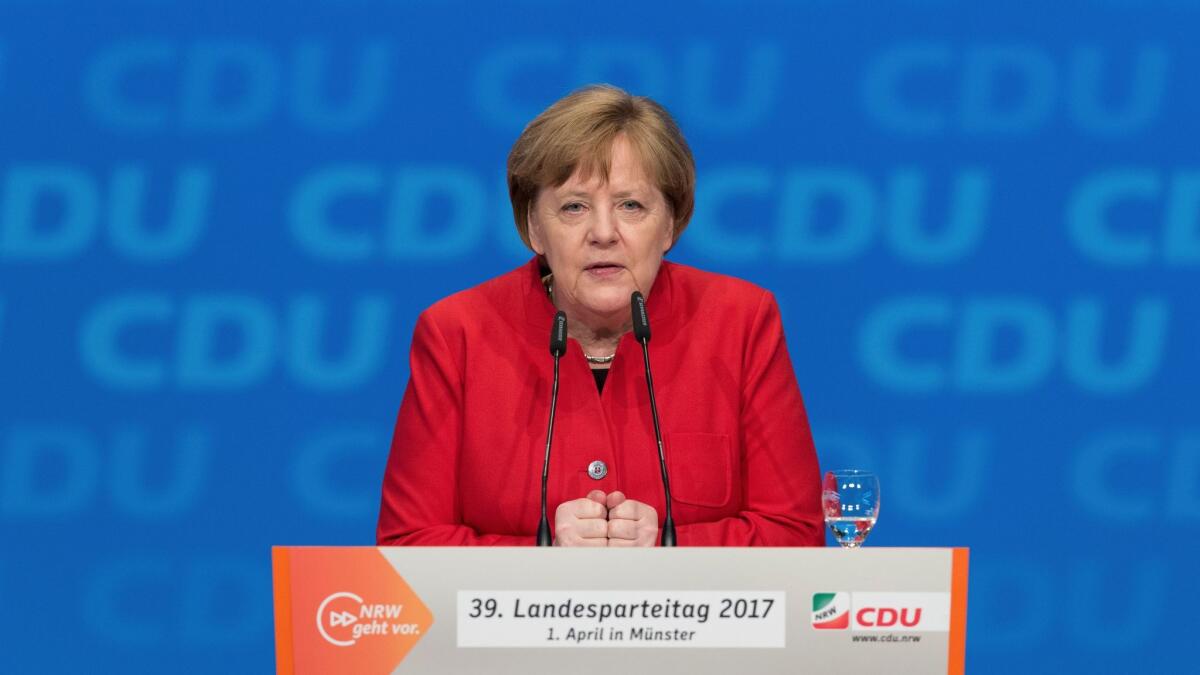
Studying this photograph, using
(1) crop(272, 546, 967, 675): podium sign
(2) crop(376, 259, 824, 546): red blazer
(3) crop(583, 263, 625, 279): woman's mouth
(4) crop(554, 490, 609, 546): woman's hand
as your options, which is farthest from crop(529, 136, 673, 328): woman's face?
(1) crop(272, 546, 967, 675): podium sign

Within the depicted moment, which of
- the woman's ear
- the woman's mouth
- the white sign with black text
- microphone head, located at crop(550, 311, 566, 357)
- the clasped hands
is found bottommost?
the white sign with black text

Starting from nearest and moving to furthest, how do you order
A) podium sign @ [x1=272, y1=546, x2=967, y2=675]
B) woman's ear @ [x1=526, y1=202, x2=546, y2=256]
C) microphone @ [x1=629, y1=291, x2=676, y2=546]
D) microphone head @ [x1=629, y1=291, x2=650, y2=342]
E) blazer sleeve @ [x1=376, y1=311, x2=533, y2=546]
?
podium sign @ [x1=272, y1=546, x2=967, y2=675]
microphone @ [x1=629, y1=291, x2=676, y2=546]
microphone head @ [x1=629, y1=291, x2=650, y2=342]
blazer sleeve @ [x1=376, y1=311, x2=533, y2=546]
woman's ear @ [x1=526, y1=202, x2=546, y2=256]

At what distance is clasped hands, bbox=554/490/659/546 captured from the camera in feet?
7.02

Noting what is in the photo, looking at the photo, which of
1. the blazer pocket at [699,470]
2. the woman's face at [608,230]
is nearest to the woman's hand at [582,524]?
the blazer pocket at [699,470]

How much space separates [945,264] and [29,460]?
7.25ft

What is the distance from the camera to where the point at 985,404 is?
3.49 meters

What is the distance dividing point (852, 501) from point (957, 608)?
0.51m

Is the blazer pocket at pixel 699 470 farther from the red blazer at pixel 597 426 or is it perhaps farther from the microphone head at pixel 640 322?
the microphone head at pixel 640 322

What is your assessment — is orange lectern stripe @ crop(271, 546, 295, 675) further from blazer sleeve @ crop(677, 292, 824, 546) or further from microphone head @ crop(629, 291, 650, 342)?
blazer sleeve @ crop(677, 292, 824, 546)

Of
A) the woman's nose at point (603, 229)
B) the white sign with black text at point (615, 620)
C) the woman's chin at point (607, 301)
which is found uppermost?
the woman's nose at point (603, 229)

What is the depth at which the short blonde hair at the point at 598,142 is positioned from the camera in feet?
7.95

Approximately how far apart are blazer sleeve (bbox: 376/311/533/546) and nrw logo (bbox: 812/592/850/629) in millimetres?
742

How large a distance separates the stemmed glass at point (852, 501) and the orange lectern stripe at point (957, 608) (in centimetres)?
50

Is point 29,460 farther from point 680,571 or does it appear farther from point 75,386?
point 680,571
